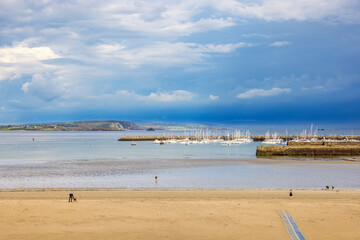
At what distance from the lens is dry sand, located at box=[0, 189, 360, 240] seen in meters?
18.5

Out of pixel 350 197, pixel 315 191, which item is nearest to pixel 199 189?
pixel 315 191

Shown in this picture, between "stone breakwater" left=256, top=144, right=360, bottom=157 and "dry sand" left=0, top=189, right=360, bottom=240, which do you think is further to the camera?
"stone breakwater" left=256, top=144, right=360, bottom=157

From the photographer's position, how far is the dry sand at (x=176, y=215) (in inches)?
729

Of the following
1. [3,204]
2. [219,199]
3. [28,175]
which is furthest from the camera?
[28,175]

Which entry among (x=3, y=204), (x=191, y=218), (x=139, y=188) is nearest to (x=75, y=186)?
(x=139, y=188)

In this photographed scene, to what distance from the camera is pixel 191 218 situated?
841 inches

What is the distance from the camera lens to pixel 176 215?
72.2 feet

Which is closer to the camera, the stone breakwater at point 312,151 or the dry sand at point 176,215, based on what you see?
the dry sand at point 176,215

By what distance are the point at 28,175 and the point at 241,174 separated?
25090 millimetres

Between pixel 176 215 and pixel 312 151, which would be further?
pixel 312 151

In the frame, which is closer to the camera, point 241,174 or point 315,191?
point 315,191

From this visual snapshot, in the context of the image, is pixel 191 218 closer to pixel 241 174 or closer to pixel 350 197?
pixel 350 197

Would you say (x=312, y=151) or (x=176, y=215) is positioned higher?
(x=312, y=151)

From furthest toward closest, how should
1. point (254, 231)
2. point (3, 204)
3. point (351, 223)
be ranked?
point (3, 204) < point (351, 223) < point (254, 231)
